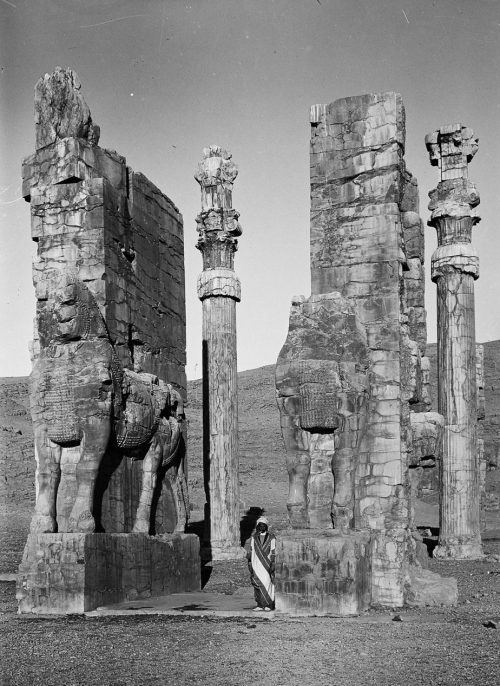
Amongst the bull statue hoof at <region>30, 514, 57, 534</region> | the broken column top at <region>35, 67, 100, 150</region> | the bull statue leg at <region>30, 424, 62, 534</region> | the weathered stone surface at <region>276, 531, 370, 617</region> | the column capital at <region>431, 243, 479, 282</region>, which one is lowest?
the weathered stone surface at <region>276, 531, 370, 617</region>

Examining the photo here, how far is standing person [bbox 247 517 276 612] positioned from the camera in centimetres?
992

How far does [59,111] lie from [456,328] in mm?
9540

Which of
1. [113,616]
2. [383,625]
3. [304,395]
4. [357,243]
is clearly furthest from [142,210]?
[383,625]

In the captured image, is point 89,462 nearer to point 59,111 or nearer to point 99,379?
point 99,379

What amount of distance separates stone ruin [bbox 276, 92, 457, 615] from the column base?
6.73 m

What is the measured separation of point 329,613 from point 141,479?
3178 millimetres

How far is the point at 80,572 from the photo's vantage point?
9.83m

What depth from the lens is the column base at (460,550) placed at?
59.3 ft

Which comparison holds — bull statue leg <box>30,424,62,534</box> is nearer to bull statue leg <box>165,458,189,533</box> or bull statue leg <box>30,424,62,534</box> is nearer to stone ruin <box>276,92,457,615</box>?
bull statue leg <box>165,458,189,533</box>

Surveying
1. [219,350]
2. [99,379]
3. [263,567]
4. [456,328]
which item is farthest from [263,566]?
[456,328]

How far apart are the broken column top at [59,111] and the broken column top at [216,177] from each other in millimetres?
6462

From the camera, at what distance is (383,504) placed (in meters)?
10.5

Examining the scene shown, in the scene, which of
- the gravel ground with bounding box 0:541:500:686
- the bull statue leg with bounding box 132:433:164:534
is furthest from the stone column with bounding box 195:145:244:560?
the gravel ground with bounding box 0:541:500:686

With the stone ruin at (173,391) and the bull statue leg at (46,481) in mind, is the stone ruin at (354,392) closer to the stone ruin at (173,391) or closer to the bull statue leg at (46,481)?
the stone ruin at (173,391)
